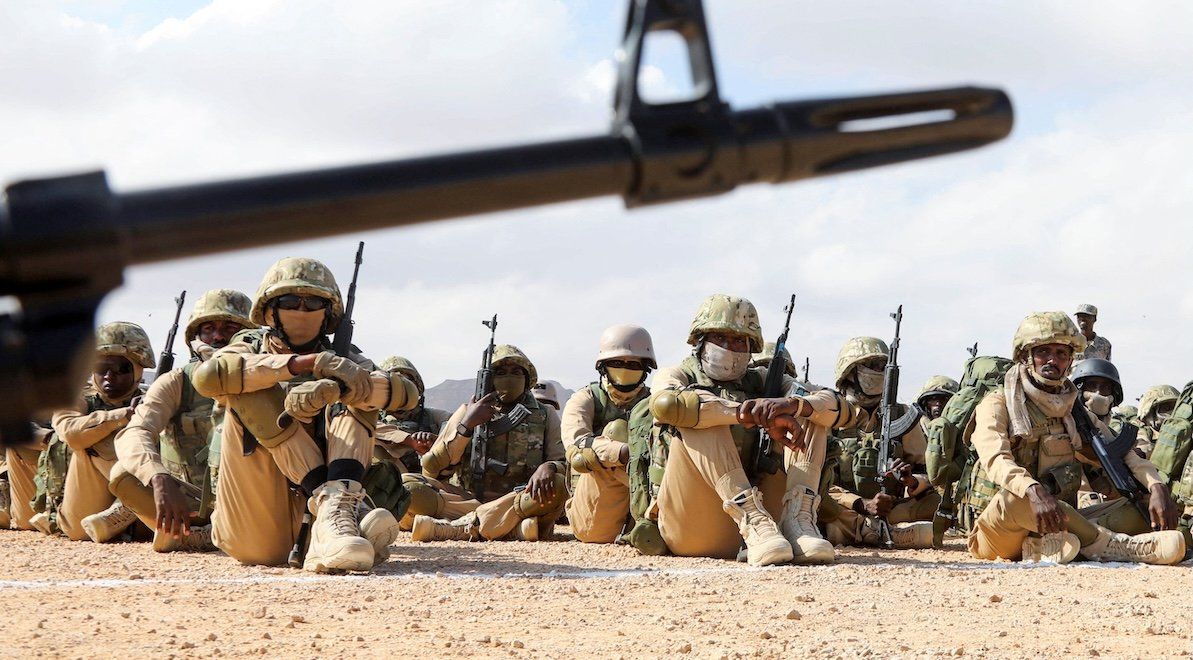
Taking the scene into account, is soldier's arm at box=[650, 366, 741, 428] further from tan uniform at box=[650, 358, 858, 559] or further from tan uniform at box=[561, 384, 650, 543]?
tan uniform at box=[561, 384, 650, 543]

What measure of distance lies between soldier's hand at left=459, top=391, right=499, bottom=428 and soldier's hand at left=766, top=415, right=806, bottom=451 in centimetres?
426

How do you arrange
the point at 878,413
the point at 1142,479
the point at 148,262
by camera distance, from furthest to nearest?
1. the point at 878,413
2. the point at 1142,479
3. the point at 148,262

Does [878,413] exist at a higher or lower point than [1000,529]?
higher

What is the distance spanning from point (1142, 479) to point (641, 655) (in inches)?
221

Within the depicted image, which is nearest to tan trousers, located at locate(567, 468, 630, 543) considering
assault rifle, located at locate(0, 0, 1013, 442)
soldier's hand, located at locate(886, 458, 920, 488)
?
soldier's hand, located at locate(886, 458, 920, 488)

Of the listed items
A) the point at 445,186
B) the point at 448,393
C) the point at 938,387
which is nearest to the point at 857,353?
the point at 938,387

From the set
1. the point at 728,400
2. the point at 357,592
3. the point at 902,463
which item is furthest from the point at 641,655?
the point at 902,463

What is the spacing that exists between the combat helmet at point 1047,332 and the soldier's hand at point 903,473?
2379 mm

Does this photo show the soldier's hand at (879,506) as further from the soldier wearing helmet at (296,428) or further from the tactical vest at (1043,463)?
the soldier wearing helmet at (296,428)

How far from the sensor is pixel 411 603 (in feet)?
20.5

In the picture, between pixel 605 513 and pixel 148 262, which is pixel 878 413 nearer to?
pixel 605 513

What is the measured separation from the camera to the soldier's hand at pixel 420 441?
13039 mm

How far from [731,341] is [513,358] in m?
4.27

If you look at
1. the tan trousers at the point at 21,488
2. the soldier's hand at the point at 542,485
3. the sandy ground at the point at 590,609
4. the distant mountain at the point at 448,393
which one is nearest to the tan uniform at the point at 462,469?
the soldier's hand at the point at 542,485
